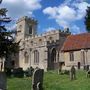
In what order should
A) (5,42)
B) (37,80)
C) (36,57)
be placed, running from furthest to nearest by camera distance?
(36,57)
(5,42)
(37,80)

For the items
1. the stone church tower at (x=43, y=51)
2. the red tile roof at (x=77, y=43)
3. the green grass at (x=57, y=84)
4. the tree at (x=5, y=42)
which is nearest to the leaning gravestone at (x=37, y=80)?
the green grass at (x=57, y=84)

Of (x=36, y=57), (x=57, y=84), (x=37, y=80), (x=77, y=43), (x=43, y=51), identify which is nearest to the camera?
(x=37, y=80)

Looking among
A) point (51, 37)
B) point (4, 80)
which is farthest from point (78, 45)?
point (4, 80)

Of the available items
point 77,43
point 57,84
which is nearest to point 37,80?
point 57,84

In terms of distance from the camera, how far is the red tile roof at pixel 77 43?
55.1 meters

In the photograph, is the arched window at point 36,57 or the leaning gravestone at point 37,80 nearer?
the leaning gravestone at point 37,80

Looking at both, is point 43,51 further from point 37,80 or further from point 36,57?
point 37,80

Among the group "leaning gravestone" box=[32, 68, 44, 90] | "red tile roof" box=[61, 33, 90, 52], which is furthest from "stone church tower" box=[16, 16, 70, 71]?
"leaning gravestone" box=[32, 68, 44, 90]

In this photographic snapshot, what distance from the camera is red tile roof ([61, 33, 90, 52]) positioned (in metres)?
55.1

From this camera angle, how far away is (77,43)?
5697 centimetres

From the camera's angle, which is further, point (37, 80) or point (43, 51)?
point (43, 51)

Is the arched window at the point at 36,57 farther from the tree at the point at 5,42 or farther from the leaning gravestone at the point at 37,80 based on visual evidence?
the leaning gravestone at the point at 37,80

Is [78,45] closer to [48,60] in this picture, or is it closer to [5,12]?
[48,60]

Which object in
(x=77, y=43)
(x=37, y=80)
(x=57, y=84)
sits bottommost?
(x=57, y=84)
